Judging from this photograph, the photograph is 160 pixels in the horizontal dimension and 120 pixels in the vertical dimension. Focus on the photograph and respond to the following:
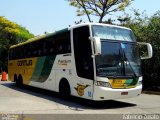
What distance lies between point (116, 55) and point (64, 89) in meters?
3.49

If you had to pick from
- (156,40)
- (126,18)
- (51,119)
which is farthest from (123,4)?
(51,119)

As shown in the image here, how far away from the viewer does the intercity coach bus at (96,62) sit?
13.2 metres

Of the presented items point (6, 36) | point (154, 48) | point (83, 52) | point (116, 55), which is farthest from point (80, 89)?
point (6, 36)

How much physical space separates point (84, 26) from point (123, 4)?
91.5ft

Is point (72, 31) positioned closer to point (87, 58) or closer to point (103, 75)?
point (87, 58)

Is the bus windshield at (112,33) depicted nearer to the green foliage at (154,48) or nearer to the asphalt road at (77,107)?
the asphalt road at (77,107)

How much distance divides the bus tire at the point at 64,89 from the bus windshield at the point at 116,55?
2818mm

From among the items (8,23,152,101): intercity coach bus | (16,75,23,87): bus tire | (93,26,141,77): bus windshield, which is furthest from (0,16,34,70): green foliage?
(93,26,141,77): bus windshield

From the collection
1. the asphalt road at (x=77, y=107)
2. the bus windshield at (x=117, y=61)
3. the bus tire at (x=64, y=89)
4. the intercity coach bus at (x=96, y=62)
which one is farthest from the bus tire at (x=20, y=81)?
the bus windshield at (x=117, y=61)

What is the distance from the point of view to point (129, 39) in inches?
577

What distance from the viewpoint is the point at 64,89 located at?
16047mm

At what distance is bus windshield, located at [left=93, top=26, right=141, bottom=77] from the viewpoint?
43.7 ft

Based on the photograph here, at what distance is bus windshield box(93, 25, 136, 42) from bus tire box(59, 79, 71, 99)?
3.02 meters

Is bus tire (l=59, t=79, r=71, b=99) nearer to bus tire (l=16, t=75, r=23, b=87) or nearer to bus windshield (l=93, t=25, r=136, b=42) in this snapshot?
bus windshield (l=93, t=25, r=136, b=42)
